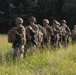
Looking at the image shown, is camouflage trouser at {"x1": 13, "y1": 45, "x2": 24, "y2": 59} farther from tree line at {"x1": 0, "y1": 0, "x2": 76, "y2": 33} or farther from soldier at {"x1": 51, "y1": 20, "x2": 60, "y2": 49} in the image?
tree line at {"x1": 0, "y1": 0, "x2": 76, "y2": 33}

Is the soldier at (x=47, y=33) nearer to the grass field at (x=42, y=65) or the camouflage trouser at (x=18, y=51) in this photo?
the grass field at (x=42, y=65)

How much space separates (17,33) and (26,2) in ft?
149

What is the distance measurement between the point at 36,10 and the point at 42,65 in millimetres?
44572

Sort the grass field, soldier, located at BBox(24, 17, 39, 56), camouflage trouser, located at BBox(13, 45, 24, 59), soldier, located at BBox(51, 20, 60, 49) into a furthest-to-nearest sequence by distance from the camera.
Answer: soldier, located at BBox(51, 20, 60, 49) < soldier, located at BBox(24, 17, 39, 56) < camouflage trouser, located at BBox(13, 45, 24, 59) < the grass field

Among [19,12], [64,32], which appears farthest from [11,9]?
[64,32]

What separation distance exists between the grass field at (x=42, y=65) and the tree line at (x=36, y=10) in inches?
1329

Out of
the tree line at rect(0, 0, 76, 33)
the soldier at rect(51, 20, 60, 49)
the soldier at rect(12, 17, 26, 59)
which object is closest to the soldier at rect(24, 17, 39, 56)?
the soldier at rect(12, 17, 26, 59)

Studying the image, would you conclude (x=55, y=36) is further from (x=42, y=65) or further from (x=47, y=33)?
(x=42, y=65)

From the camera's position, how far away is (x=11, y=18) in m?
54.7

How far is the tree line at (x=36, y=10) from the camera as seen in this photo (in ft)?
160

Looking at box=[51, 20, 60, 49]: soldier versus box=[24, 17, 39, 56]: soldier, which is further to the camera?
box=[51, 20, 60, 49]: soldier

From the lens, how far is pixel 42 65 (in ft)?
39.1

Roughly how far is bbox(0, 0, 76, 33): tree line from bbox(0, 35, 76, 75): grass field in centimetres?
3377

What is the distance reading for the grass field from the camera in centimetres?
1045
